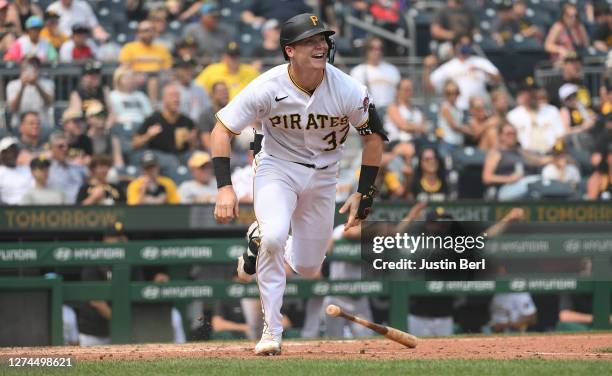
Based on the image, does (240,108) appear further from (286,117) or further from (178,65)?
(178,65)

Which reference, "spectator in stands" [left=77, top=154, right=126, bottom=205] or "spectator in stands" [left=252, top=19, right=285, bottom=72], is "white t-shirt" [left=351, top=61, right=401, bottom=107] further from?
"spectator in stands" [left=77, top=154, right=126, bottom=205]

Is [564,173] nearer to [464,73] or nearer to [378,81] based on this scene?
[464,73]

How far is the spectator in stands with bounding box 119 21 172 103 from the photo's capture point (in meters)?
13.7

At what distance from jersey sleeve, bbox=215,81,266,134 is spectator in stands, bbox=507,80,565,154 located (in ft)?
23.3

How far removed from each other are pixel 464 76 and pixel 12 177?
5582 millimetres

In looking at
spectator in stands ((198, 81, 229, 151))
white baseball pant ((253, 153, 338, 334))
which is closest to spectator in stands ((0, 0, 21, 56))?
spectator in stands ((198, 81, 229, 151))

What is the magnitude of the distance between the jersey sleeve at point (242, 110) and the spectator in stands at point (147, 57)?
6396 mm

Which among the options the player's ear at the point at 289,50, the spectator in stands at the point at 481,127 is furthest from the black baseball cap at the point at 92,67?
the player's ear at the point at 289,50

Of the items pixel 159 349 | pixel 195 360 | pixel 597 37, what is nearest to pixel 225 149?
pixel 195 360

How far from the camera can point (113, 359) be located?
304 inches

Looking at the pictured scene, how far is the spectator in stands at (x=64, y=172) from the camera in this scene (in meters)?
11.9

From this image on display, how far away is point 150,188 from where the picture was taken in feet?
38.9

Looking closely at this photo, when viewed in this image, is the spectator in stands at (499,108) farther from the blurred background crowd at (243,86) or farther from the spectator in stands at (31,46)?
the spectator in stands at (31,46)

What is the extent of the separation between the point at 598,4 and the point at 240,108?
1095cm
